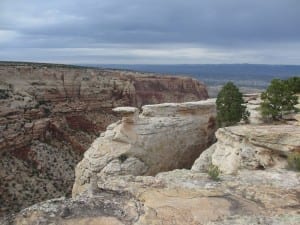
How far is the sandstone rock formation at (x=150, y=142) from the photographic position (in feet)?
111

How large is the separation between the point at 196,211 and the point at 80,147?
6129cm

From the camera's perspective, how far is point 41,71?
292 ft

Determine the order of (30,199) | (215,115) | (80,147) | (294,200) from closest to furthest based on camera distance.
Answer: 1. (294,200)
2. (215,115)
3. (30,199)
4. (80,147)

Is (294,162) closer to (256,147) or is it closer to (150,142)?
(256,147)

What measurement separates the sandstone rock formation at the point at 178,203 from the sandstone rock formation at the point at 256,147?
670 cm

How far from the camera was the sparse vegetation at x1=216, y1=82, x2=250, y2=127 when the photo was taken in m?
35.3

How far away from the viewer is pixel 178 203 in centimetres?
1747

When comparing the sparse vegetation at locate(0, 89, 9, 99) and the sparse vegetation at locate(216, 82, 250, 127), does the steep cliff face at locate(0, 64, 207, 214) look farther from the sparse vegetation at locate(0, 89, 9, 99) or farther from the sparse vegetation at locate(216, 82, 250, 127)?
the sparse vegetation at locate(216, 82, 250, 127)

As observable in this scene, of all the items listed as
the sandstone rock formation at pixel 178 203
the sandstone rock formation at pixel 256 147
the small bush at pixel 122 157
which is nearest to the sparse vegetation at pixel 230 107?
the sandstone rock formation at pixel 256 147

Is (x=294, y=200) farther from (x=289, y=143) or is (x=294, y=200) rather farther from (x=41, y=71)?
(x=41, y=71)

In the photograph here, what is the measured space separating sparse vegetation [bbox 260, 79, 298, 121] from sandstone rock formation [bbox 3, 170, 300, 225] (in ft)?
42.5

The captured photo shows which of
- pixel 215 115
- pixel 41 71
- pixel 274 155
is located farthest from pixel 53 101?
pixel 274 155

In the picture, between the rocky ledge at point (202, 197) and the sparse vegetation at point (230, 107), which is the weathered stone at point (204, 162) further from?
the sparse vegetation at point (230, 107)

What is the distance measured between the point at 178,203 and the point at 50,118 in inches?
2515
